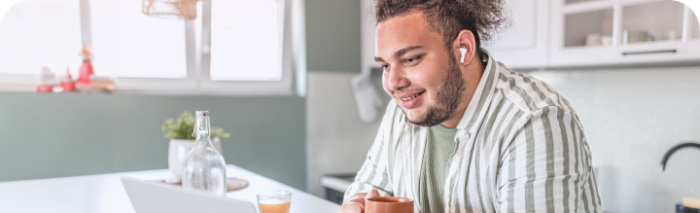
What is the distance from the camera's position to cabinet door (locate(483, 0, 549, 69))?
2.20 metres

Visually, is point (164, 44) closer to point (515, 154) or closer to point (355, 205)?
point (355, 205)

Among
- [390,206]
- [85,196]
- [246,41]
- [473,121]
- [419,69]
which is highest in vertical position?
[246,41]

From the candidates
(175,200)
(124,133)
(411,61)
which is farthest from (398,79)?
(124,133)

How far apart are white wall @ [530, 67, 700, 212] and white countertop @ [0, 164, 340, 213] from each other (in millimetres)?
1453

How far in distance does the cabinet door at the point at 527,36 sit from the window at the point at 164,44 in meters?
1.28

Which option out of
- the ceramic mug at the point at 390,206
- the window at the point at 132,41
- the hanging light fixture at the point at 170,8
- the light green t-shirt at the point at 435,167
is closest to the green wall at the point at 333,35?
the window at the point at 132,41

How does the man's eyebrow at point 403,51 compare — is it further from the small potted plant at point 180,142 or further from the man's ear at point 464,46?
the small potted plant at point 180,142

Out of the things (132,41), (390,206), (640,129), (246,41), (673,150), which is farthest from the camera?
(246,41)

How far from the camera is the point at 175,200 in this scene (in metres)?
0.82

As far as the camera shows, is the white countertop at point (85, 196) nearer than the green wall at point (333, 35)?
Yes

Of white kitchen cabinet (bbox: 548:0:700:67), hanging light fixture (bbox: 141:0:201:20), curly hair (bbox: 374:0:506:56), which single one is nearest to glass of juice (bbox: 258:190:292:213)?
curly hair (bbox: 374:0:506:56)

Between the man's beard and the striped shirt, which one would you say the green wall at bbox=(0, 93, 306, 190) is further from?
the man's beard

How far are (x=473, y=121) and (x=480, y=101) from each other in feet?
0.17

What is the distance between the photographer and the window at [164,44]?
2463 millimetres
